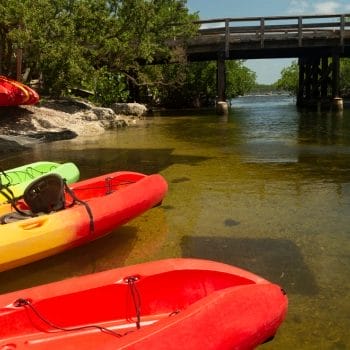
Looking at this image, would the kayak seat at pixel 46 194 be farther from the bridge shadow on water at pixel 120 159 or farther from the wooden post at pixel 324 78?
the wooden post at pixel 324 78

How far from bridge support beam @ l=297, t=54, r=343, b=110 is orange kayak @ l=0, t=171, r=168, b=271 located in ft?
77.4

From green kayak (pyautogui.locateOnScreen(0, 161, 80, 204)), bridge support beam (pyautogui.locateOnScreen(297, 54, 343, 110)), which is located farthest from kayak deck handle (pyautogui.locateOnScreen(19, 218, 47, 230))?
bridge support beam (pyautogui.locateOnScreen(297, 54, 343, 110))

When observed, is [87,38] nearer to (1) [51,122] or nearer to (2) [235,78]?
(1) [51,122]

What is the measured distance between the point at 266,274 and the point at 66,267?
2.04 meters

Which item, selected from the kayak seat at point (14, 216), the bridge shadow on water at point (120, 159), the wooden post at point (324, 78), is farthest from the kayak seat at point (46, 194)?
the wooden post at point (324, 78)

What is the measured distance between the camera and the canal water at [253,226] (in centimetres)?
420

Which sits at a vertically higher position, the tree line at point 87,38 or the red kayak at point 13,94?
the tree line at point 87,38

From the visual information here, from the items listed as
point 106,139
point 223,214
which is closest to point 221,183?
point 223,214

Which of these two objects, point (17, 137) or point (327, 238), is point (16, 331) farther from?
point (17, 137)

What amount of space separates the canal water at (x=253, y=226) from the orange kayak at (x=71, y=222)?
0.31 metres

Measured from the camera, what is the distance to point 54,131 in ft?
51.0

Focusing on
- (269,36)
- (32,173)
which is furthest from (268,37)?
(32,173)

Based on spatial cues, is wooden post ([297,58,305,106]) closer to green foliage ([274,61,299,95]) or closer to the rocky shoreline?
the rocky shoreline

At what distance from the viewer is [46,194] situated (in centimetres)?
535
